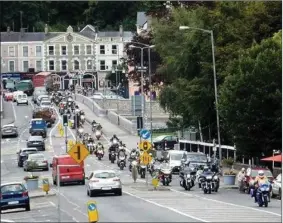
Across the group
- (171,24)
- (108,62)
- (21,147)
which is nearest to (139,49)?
(171,24)

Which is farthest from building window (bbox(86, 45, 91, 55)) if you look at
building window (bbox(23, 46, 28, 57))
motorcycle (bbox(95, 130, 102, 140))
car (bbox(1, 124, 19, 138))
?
motorcycle (bbox(95, 130, 102, 140))

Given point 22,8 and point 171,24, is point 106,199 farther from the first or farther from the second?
point 171,24

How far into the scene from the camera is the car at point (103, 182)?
1762 inches

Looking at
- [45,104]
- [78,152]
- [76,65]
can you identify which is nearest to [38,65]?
[76,65]

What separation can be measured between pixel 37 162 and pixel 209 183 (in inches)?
477

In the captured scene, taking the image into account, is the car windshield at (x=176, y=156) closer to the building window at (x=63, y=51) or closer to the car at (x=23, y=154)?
the building window at (x=63, y=51)

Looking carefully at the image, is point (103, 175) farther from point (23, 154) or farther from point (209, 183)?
point (23, 154)

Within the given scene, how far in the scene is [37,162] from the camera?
56.2 m

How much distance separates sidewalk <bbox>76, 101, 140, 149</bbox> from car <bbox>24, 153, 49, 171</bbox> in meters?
17.1

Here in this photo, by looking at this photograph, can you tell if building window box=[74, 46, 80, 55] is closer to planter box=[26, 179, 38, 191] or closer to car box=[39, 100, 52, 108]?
car box=[39, 100, 52, 108]

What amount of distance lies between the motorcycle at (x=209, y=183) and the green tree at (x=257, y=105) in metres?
9.11

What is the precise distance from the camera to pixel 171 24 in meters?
85.7

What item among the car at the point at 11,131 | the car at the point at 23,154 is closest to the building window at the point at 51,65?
the car at the point at 11,131

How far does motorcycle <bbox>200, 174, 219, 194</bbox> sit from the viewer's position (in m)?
46.8
